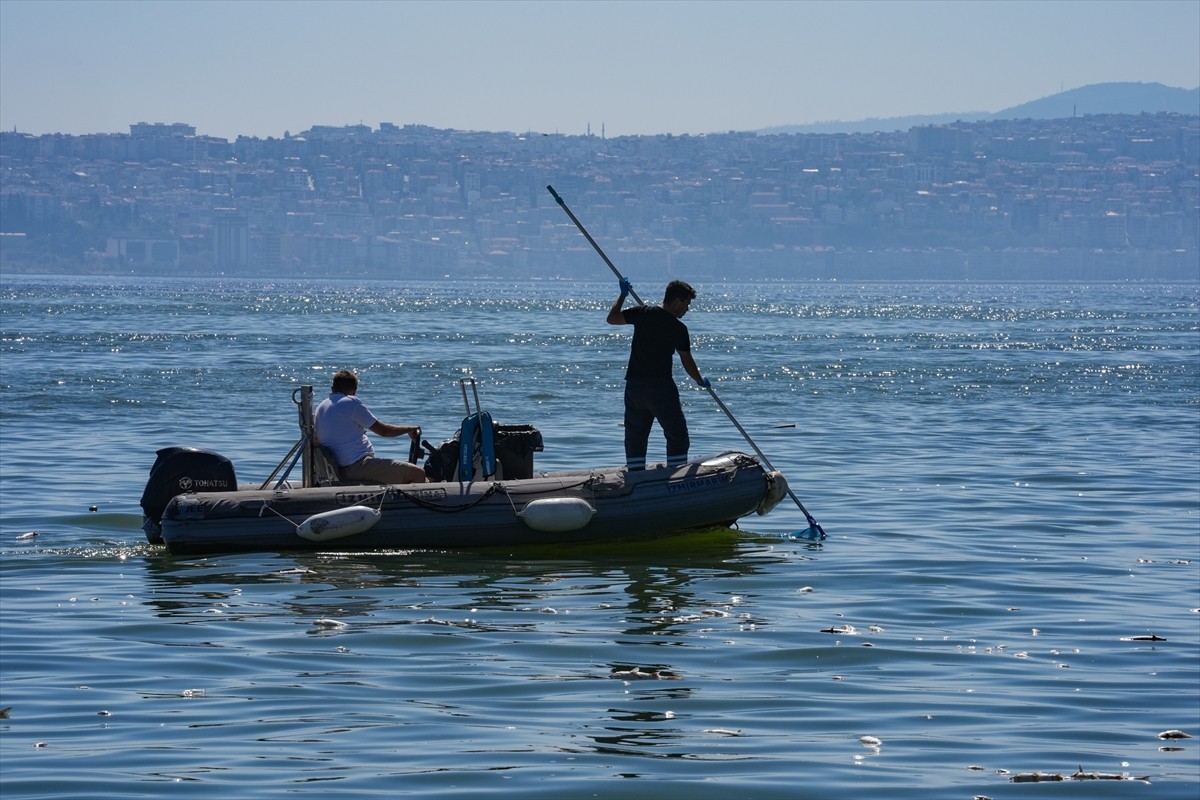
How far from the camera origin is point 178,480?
488 inches

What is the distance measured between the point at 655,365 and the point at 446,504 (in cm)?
178

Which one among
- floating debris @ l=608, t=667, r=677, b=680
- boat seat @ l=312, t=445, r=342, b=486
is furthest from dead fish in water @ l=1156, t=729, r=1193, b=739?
boat seat @ l=312, t=445, r=342, b=486

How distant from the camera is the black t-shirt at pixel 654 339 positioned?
12.1 meters

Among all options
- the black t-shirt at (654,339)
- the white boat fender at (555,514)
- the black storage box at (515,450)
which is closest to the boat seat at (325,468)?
the black storage box at (515,450)

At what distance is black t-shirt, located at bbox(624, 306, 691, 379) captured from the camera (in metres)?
12.1

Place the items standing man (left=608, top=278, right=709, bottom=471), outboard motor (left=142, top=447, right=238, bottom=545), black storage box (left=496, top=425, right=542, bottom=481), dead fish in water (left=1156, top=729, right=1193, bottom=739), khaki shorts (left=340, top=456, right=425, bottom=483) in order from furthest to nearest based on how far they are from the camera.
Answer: black storage box (left=496, top=425, right=542, bottom=481), khaki shorts (left=340, top=456, right=425, bottom=483), outboard motor (left=142, top=447, right=238, bottom=545), standing man (left=608, top=278, right=709, bottom=471), dead fish in water (left=1156, top=729, right=1193, bottom=739)

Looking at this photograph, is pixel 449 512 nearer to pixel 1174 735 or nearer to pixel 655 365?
pixel 655 365

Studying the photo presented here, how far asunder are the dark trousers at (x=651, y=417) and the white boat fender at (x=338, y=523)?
1.93 meters

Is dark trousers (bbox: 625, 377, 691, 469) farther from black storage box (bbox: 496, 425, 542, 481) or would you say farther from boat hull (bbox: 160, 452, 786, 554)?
black storage box (bbox: 496, 425, 542, 481)

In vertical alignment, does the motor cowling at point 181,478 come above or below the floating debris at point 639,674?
above

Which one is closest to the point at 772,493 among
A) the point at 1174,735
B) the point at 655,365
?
the point at 655,365

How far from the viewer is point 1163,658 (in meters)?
8.96

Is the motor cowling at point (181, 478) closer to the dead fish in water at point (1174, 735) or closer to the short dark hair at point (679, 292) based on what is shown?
the short dark hair at point (679, 292)

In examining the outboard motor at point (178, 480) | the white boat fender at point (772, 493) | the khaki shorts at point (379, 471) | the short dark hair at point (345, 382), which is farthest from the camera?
the white boat fender at point (772, 493)
